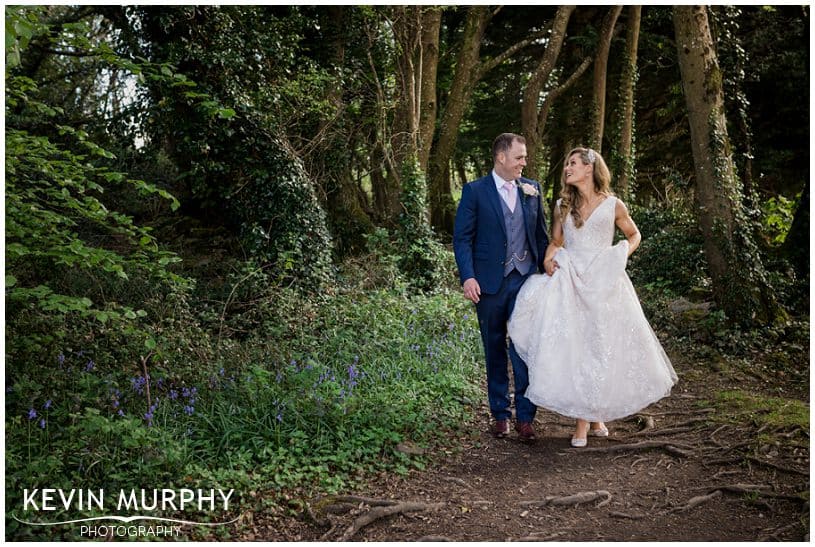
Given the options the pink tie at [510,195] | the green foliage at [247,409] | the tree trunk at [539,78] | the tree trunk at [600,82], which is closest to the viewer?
the green foliage at [247,409]

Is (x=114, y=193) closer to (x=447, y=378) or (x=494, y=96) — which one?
(x=447, y=378)

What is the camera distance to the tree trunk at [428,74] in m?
13.7

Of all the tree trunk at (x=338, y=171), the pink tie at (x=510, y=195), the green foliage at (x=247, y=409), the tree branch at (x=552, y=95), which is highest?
the tree branch at (x=552, y=95)

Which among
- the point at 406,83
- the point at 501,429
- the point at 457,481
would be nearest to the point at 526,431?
the point at 501,429

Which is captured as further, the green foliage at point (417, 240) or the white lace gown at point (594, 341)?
the green foliage at point (417, 240)

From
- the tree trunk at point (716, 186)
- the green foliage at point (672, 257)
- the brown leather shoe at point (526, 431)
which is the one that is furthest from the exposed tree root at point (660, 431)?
the green foliage at point (672, 257)

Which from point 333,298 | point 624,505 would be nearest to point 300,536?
point 624,505

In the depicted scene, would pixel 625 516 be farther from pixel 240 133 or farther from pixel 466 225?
pixel 240 133

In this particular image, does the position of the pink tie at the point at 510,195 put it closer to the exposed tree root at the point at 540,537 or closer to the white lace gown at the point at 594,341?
the white lace gown at the point at 594,341

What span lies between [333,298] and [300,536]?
5236 millimetres

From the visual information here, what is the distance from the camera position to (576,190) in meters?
5.39

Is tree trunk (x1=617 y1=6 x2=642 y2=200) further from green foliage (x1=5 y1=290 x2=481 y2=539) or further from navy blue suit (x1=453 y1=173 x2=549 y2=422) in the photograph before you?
navy blue suit (x1=453 y1=173 x2=549 y2=422)

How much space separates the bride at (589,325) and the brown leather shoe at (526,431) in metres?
0.33

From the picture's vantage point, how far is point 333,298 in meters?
9.20
